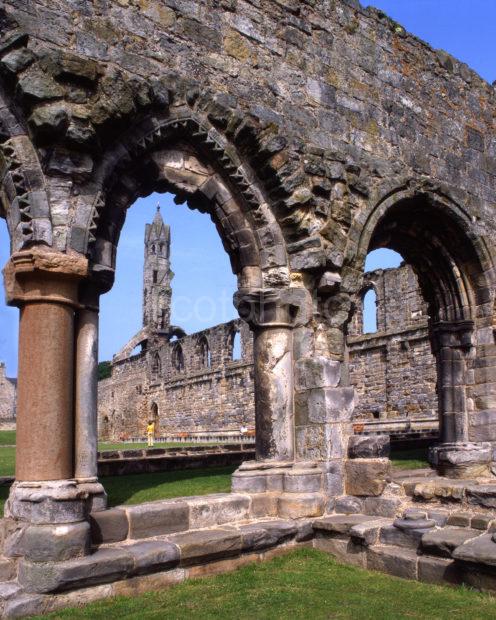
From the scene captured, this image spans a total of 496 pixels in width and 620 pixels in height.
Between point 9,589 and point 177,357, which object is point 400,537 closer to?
point 9,589

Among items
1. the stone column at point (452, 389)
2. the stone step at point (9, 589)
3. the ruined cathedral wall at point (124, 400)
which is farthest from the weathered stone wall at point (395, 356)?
the ruined cathedral wall at point (124, 400)

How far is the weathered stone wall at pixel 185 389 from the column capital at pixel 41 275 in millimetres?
22668

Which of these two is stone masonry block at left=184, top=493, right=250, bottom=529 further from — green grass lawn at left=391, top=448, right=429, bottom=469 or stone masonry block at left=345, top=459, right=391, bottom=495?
green grass lawn at left=391, top=448, right=429, bottom=469

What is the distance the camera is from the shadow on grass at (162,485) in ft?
21.7

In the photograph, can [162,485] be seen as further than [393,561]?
Yes

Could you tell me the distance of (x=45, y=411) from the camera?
5.01 metres

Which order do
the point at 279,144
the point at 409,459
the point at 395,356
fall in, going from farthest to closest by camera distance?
the point at 395,356
the point at 409,459
the point at 279,144

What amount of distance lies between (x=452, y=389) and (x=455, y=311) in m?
1.12

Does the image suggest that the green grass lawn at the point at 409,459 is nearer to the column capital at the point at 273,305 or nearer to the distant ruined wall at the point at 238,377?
the column capital at the point at 273,305

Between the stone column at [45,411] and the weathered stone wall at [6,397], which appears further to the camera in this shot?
the weathered stone wall at [6,397]

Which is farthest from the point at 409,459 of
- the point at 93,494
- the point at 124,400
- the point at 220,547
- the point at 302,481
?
the point at 124,400

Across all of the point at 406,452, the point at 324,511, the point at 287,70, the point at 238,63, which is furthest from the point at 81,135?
the point at 406,452

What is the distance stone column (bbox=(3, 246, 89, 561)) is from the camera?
4793 mm

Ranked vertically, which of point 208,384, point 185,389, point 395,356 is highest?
point 395,356
